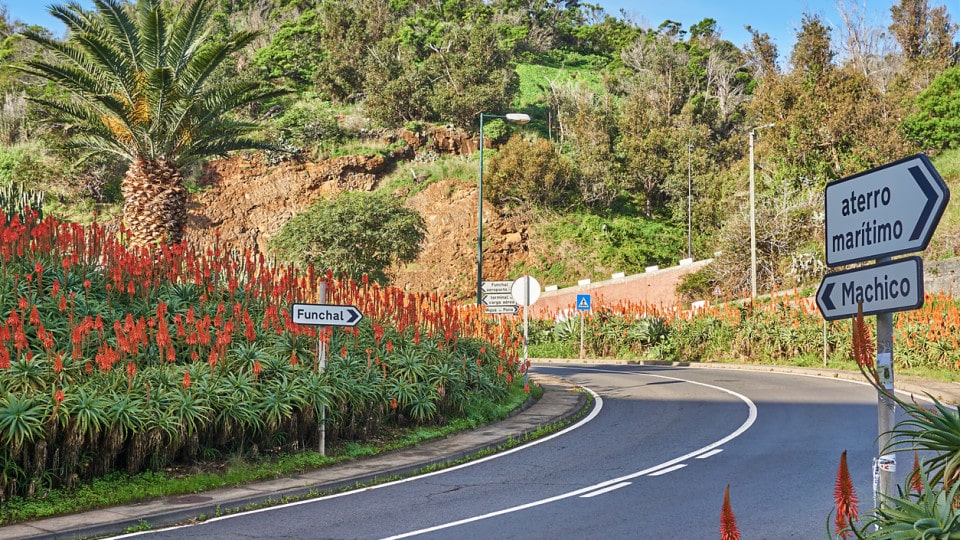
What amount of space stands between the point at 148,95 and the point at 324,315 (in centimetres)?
1035

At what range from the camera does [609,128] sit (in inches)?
2586

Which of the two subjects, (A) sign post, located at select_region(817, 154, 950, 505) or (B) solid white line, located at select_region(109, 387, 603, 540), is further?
(B) solid white line, located at select_region(109, 387, 603, 540)

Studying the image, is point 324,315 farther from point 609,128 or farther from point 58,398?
Answer: point 609,128

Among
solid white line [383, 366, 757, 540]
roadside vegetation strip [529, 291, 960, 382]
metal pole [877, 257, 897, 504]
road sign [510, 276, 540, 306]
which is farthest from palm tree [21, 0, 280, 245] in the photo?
roadside vegetation strip [529, 291, 960, 382]

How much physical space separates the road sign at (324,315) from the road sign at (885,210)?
27.2ft

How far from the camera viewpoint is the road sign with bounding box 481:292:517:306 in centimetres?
2019

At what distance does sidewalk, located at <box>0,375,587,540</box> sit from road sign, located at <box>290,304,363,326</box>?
77.7 inches

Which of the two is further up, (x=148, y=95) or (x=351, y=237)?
(x=148, y=95)

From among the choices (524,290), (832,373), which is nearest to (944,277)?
(832,373)

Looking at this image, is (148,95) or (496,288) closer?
(148,95)

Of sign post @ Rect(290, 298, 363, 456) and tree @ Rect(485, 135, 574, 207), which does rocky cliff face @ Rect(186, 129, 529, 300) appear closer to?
A: tree @ Rect(485, 135, 574, 207)

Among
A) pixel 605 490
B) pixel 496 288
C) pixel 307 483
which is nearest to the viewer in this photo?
pixel 605 490

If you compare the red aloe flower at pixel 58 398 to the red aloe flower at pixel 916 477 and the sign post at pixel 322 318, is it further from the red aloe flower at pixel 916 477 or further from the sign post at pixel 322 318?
the red aloe flower at pixel 916 477

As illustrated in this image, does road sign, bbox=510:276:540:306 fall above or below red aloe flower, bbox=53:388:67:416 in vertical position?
above
